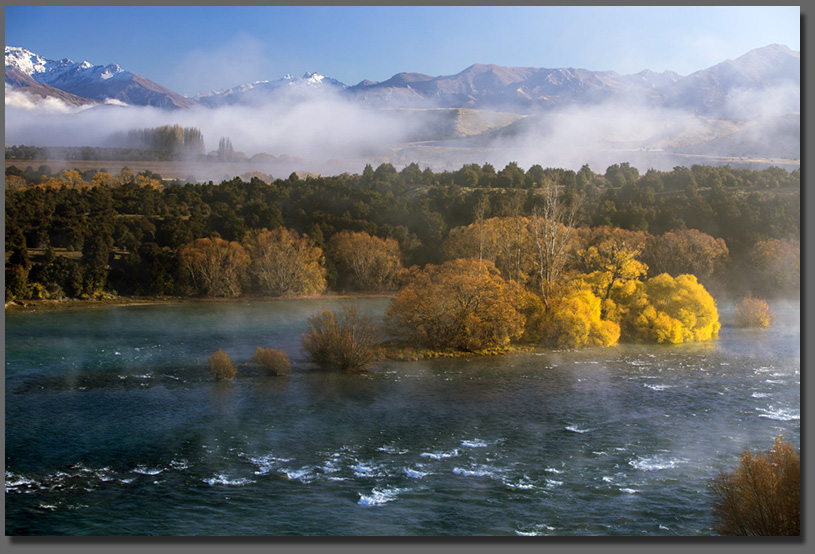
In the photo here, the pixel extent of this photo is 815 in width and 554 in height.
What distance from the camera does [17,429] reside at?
7.12m

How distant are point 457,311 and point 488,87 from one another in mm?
4568

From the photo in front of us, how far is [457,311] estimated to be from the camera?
37.9ft

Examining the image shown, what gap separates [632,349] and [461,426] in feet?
17.3

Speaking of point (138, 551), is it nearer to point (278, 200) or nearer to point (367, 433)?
point (367, 433)

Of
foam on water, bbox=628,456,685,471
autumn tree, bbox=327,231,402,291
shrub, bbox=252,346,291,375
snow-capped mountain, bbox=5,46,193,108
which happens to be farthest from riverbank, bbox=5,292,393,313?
foam on water, bbox=628,456,685,471

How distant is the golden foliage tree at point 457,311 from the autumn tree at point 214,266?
3.44 m

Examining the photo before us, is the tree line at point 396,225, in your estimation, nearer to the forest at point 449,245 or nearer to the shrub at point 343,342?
the forest at point 449,245

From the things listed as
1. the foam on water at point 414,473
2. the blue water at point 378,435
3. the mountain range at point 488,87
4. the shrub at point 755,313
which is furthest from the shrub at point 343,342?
the shrub at point 755,313

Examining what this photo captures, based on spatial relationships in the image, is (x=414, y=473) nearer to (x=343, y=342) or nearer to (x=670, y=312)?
(x=343, y=342)

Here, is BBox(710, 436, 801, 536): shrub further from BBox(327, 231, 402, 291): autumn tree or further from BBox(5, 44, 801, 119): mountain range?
BBox(327, 231, 402, 291): autumn tree

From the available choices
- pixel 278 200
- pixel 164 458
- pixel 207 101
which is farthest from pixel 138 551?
pixel 278 200

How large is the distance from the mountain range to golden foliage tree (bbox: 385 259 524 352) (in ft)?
12.4

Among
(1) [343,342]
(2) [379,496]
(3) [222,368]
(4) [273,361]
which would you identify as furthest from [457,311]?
(2) [379,496]

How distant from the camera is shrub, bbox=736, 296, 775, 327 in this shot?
10.0 meters
